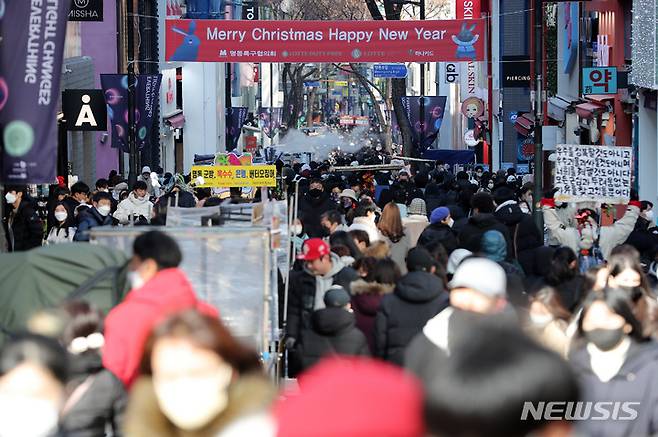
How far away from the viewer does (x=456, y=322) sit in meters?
6.43

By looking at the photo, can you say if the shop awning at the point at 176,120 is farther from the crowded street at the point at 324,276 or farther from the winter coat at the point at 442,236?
the winter coat at the point at 442,236

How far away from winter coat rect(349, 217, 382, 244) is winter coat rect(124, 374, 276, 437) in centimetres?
997

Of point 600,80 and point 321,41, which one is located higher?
point 321,41

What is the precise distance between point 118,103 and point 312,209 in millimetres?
11272

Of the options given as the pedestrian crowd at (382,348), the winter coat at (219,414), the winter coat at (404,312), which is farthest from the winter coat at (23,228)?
the winter coat at (219,414)

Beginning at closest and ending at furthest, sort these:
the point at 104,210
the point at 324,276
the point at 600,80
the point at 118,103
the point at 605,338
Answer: the point at 605,338
the point at 324,276
the point at 104,210
the point at 600,80
the point at 118,103

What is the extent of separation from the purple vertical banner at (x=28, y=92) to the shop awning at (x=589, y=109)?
780 inches

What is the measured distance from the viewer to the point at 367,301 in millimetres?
10477

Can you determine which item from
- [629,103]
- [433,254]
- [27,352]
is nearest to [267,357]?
[433,254]

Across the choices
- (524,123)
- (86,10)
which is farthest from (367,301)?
(524,123)

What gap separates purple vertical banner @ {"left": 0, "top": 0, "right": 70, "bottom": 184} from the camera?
12781 mm

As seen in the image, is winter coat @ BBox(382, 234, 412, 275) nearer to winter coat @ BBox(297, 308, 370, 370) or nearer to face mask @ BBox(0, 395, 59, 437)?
winter coat @ BBox(297, 308, 370, 370)

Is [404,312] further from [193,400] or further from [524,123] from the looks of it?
[524,123]

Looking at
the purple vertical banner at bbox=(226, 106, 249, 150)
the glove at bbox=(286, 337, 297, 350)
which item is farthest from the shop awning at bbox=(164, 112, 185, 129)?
the glove at bbox=(286, 337, 297, 350)
